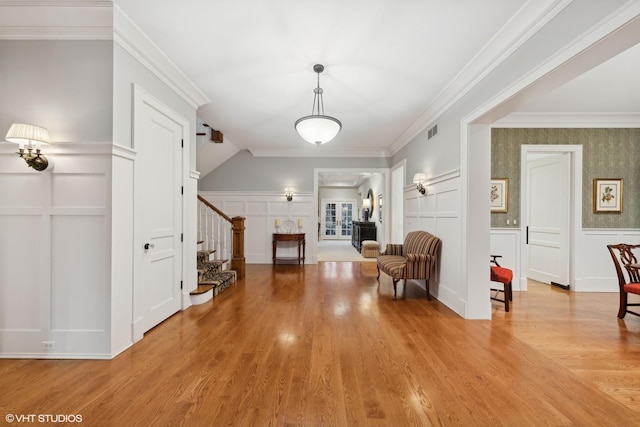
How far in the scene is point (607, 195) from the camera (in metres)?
4.50

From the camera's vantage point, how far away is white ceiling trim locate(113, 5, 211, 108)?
2.33 metres

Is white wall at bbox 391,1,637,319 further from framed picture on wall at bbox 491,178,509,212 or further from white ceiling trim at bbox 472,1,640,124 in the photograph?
framed picture on wall at bbox 491,178,509,212

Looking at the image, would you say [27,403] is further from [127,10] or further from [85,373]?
[127,10]

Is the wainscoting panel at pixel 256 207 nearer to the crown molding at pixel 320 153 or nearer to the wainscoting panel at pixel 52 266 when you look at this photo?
the crown molding at pixel 320 153

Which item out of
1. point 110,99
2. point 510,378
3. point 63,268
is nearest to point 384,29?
point 110,99

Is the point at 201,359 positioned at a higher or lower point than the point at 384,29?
lower

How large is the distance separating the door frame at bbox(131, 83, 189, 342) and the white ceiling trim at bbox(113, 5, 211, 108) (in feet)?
0.98

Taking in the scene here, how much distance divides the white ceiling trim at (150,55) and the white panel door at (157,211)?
1.26 feet

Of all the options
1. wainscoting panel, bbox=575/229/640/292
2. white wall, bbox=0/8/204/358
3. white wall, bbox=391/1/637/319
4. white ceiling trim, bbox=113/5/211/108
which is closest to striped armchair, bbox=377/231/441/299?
white wall, bbox=391/1/637/319

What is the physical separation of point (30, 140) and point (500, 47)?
416 cm

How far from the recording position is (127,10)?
2242mm

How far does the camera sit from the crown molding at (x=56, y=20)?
2215 millimetres

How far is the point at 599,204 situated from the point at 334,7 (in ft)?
17.8

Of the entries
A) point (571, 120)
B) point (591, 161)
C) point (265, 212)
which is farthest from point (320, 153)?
point (591, 161)
